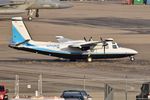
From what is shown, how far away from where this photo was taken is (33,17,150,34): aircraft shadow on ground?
3491 inches

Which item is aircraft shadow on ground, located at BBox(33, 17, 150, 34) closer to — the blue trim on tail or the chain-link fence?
the blue trim on tail

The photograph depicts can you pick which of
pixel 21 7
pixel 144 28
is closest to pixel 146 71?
pixel 144 28

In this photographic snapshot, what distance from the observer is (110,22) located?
317 ft

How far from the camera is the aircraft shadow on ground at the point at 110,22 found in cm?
8868

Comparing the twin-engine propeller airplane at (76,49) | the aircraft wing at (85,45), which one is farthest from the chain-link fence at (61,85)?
the aircraft wing at (85,45)

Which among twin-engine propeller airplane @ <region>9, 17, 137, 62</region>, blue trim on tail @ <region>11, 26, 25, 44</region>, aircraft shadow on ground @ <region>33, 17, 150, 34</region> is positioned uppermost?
blue trim on tail @ <region>11, 26, 25, 44</region>

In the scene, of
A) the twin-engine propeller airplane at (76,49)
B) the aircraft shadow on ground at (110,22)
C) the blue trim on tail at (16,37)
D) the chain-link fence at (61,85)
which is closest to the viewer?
the chain-link fence at (61,85)

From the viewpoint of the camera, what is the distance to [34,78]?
4312 cm

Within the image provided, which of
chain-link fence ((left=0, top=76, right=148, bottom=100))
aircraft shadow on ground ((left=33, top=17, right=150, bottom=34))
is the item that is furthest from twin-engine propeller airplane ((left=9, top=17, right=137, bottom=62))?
aircraft shadow on ground ((left=33, top=17, right=150, bottom=34))

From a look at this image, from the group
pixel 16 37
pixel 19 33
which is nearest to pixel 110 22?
pixel 19 33

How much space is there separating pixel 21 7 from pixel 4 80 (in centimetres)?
5204

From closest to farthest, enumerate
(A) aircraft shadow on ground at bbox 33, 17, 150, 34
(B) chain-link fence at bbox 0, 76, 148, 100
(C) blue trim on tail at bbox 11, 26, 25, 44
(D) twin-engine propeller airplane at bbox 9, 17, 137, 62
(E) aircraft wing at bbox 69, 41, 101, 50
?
(B) chain-link fence at bbox 0, 76, 148, 100 → (D) twin-engine propeller airplane at bbox 9, 17, 137, 62 → (E) aircraft wing at bbox 69, 41, 101, 50 → (C) blue trim on tail at bbox 11, 26, 25, 44 → (A) aircraft shadow on ground at bbox 33, 17, 150, 34

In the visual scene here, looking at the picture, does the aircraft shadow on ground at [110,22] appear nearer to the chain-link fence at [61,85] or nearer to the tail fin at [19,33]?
the tail fin at [19,33]

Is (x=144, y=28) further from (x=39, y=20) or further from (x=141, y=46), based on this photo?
(x=141, y=46)
